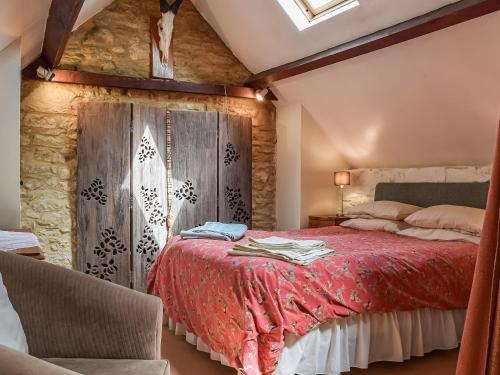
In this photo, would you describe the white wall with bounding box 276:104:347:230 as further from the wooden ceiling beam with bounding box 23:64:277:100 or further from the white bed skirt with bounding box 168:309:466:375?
the white bed skirt with bounding box 168:309:466:375

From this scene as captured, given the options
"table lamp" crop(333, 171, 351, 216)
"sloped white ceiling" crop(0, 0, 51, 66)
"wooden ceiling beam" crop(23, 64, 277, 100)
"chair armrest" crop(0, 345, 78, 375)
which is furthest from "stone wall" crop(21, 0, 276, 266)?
"chair armrest" crop(0, 345, 78, 375)

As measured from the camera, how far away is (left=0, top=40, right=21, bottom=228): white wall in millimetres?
3846

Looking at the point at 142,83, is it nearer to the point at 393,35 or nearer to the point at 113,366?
the point at 393,35

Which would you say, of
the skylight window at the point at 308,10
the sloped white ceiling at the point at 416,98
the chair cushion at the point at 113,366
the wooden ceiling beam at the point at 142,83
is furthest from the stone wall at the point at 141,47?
the chair cushion at the point at 113,366

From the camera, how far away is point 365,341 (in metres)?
2.94

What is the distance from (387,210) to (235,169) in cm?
177

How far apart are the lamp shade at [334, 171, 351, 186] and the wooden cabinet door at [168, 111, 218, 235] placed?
1396mm

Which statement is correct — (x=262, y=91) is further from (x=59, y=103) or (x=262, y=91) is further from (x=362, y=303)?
(x=362, y=303)

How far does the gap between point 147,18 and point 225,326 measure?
142 inches

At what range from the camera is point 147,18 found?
5.09 metres

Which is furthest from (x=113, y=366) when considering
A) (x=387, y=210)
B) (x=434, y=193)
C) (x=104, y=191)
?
(x=434, y=193)

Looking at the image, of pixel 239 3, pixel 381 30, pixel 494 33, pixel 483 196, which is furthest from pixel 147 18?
pixel 483 196

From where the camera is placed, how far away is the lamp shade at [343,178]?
5459mm

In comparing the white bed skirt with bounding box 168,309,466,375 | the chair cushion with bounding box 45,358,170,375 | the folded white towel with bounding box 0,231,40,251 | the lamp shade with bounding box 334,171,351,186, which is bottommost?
the white bed skirt with bounding box 168,309,466,375
